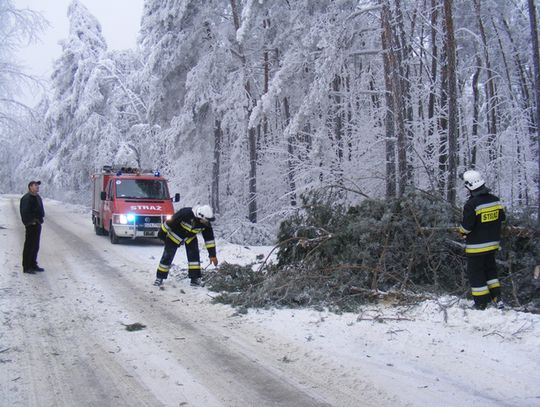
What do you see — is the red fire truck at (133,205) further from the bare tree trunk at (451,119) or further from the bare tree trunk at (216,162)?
the bare tree trunk at (451,119)

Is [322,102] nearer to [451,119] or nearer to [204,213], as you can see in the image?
[451,119]

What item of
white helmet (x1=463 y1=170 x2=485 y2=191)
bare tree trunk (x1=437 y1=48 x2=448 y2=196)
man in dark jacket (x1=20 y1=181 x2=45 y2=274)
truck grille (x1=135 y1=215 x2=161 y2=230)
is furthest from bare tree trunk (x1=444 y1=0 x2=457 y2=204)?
man in dark jacket (x1=20 y1=181 x2=45 y2=274)

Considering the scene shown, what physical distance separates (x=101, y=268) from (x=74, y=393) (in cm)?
689

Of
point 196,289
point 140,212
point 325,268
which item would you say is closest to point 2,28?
point 140,212

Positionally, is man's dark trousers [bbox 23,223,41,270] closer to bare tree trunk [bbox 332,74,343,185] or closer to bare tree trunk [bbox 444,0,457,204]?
bare tree trunk [bbox 332,74,343,185]

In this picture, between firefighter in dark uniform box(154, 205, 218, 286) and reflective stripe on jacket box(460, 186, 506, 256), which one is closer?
reflective stripe on jacket box(460, 186, 506, 256)

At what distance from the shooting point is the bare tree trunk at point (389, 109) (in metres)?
13.1

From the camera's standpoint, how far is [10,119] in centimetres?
1944

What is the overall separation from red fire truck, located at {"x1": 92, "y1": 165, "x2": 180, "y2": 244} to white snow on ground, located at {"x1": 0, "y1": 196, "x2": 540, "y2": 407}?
651 cm

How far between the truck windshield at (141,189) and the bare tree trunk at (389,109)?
711cm

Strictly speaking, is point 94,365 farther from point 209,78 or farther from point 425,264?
point 209,78

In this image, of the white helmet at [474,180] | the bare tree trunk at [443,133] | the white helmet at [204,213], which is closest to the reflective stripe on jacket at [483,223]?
the white helmet at [474,180]

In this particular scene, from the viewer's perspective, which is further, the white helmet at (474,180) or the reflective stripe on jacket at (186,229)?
the reflective stripe on jacket at (186,229)

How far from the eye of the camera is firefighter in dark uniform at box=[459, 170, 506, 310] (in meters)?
6.43
